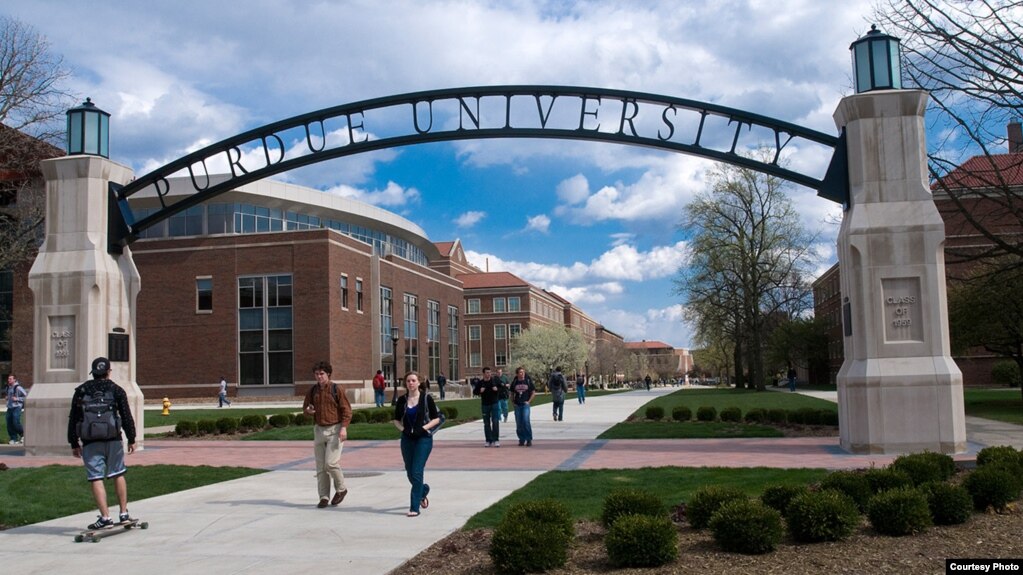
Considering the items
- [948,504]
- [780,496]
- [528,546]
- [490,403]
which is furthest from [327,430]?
[490,403]

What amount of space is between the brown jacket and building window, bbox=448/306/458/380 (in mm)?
68832

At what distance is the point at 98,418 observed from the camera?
8.55 m

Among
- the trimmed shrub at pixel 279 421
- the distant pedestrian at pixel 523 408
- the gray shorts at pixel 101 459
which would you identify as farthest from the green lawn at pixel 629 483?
the trimmed shrub at pixel 279 421

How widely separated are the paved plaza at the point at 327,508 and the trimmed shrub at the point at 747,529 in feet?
8.60

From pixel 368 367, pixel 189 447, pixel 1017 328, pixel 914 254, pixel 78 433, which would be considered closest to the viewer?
pixel 78 433

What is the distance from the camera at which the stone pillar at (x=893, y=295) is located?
45.5ft

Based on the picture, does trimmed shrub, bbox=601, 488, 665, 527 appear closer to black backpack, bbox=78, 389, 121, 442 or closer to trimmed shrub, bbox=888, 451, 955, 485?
trimmed shrub, bbox=888, 451, 955, 485

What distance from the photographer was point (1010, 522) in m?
7.64

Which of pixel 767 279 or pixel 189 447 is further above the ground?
pixel 767 279

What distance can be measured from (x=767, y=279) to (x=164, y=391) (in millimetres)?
38536

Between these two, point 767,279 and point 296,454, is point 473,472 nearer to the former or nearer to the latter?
point 296,454

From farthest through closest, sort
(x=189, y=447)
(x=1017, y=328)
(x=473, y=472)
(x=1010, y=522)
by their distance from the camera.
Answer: (x=1017, y=328) → (x=189, y=447) → (x=473, y=472) → (x=1010, y=522)

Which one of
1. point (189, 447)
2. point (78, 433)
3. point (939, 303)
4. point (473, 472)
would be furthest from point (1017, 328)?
point (78, 433)

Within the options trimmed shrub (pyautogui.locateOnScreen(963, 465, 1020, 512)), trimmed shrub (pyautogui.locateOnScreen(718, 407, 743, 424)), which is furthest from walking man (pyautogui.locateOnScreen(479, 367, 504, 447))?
trimmed shrub (pyautogui.locateOnScreen(963, 465, 1020, 512))
